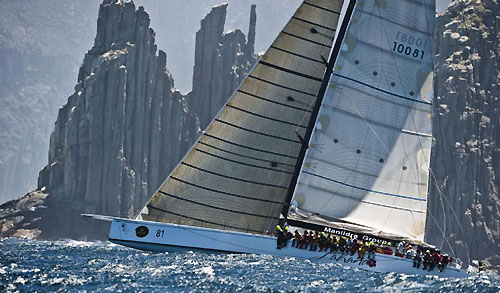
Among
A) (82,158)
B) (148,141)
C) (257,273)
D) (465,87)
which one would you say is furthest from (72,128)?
(257,273)

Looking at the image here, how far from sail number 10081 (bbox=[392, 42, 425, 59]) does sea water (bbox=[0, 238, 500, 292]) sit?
8779 millimetres

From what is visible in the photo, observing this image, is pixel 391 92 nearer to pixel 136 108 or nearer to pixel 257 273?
pixel 257 273

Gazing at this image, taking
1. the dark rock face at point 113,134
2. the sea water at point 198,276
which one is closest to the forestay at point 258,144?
the sea water at point 198,276

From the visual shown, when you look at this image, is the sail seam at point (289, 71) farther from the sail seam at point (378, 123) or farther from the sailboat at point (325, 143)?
the sail seam at point (378, 123)

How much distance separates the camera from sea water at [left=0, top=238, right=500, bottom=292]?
21.7m

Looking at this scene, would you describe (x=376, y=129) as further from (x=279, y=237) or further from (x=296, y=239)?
(x=279, y=237)

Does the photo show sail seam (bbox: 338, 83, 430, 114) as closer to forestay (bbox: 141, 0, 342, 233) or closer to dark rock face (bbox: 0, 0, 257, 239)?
forestay (bbox: 141, 0, 342, 233)

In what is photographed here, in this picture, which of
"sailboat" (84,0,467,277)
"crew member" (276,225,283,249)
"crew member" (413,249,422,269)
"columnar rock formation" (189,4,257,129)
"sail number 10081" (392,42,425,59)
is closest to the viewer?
"crew member" (276,225,283,249)

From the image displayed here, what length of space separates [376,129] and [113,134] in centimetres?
6862

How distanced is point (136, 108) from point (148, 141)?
14.4 ft

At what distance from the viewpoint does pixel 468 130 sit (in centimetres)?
9788

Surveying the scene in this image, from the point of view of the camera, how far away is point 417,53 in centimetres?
3244

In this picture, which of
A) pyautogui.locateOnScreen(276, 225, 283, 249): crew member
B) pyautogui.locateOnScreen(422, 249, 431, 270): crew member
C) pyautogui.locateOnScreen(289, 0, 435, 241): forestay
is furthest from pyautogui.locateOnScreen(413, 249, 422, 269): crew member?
pyautogui.locateOnScreen(276, 225, 283, 249): crew member

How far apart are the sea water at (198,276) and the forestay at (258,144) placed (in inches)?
69.2
